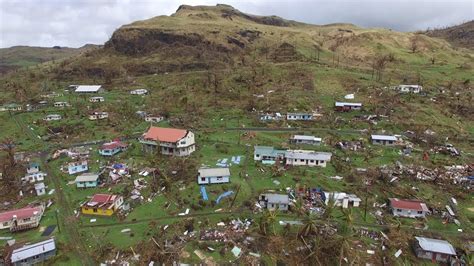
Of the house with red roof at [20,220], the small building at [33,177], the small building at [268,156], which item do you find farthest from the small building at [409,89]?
the house with red roof at [20,220]

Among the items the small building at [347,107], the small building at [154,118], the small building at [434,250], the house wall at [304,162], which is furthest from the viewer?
the small building at [347,107]

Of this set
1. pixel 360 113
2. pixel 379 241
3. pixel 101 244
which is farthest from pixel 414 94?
pixel 101 244

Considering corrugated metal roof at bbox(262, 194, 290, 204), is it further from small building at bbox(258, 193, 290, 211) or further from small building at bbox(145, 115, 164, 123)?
small building at bbox(145, 115, 164, 123)

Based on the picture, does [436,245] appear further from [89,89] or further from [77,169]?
[89,89]

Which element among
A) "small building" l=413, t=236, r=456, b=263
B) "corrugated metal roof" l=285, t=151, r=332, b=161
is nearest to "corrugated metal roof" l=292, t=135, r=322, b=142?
"corrugated metal roof" l=285, t=151, r=332, b=161

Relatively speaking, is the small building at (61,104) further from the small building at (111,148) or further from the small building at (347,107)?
the small building at (347,107)
